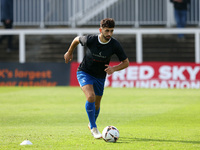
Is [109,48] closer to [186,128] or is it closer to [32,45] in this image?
[186,128]

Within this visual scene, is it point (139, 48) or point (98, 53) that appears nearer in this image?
point (98, 53)

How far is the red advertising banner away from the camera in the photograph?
19.5 metres

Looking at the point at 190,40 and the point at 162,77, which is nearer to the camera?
the point at 162,77

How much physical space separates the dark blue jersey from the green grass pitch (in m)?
1.15

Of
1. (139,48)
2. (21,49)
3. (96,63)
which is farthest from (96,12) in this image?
(96,63)

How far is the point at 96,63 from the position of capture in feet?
27.6

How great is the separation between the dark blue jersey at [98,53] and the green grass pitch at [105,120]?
3.79 feet

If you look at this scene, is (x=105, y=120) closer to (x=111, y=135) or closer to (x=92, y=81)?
(x=92, y=81)

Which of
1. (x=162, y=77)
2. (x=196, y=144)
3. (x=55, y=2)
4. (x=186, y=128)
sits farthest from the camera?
(x=55, y=2)

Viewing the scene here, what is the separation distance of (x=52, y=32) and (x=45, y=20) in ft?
6.51

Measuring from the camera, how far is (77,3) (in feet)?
81.8

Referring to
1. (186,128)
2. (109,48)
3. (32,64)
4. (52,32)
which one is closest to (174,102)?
(186,128)

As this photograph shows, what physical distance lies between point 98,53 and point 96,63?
223 mm

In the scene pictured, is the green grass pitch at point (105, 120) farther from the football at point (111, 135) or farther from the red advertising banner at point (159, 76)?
the red advertising banner at point (159, 76)
